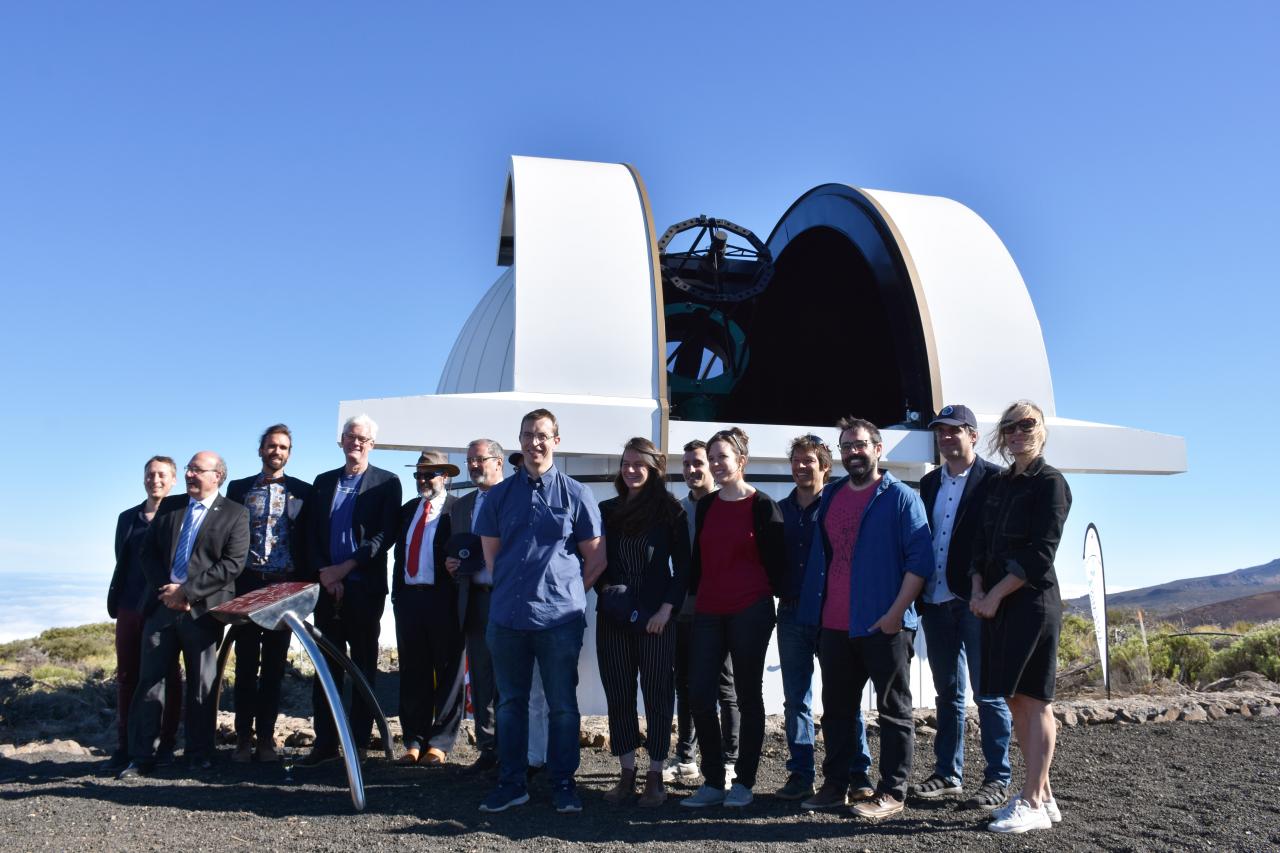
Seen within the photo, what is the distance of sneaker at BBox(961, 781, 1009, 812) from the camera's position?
4.12 m

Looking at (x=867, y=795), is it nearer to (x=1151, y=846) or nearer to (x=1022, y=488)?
(x=1151, y=846)

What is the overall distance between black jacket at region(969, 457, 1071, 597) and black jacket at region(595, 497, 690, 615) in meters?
1.20

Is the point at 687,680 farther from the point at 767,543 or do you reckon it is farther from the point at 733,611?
the point at 767,543

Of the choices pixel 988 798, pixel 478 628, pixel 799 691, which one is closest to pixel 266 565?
pixel 478 628

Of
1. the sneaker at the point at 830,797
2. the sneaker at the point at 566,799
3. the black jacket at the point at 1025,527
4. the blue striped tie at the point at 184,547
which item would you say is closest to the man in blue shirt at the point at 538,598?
the sneaker at the point at 566,799

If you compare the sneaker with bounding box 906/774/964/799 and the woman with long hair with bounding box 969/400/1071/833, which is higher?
the woman with long hair with bounding box 969/400/1071/833

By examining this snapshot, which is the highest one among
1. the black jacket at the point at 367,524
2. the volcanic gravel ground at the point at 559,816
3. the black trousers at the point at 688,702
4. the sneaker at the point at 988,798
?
the black jacket at the point at 367,524

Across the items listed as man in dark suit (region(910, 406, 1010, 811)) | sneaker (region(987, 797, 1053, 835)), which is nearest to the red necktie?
man in dark suit (region(910, 406, 1010, 811))

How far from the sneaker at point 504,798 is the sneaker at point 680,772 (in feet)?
2.67

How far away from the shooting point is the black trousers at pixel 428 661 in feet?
17.0

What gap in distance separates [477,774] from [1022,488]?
294 cm

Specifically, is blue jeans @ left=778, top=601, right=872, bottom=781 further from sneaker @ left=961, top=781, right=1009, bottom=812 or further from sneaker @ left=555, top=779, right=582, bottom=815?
sneaker @ left=555, top=779, right=582, bottom=815

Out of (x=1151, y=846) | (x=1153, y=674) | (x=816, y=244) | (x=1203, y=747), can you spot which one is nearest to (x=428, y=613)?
(x=1151, y=846)

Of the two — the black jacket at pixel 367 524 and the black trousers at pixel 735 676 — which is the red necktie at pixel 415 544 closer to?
the black jacket at pixel 367 524
